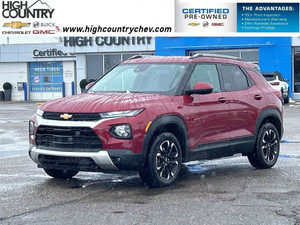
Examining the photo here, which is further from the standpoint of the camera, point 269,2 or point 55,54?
point 55,54

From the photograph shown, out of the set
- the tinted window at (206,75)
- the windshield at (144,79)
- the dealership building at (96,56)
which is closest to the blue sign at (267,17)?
the dealership building at (96,56)

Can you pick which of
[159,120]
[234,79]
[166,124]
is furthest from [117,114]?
[234,79]

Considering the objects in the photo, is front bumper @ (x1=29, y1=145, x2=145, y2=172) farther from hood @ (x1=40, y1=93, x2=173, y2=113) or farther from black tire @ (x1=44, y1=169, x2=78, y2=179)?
black tire @ (x1=44, y1=169, x2=78, y2=179)

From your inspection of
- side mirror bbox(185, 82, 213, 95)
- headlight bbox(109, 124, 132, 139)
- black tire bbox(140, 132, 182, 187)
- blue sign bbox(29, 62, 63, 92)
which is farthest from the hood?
blue sign bbox(29, 62, 63, 92)

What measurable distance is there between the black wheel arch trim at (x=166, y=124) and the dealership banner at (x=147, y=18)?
31411 mm

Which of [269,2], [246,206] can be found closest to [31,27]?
[269,2]

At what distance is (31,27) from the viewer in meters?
43.9

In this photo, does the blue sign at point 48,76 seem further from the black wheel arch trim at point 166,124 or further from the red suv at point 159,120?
the black wheel arch trim at point 166,124

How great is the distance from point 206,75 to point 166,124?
1.37 metres

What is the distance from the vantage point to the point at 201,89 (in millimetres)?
7797

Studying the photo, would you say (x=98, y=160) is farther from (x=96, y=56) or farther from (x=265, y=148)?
(x=96, y=56)

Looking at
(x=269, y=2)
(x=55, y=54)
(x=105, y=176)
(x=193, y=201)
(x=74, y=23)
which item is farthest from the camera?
(x=55, y=54)

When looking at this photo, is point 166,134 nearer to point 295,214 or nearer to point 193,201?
point 193,201

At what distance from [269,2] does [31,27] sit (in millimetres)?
17158
